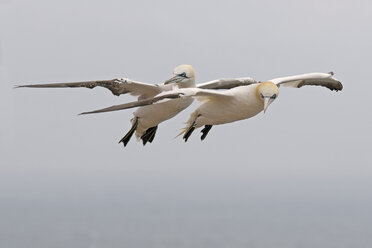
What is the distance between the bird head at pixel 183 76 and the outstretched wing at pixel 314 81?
3292 millimetres

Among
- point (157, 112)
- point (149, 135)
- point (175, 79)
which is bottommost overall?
point (149, 135)

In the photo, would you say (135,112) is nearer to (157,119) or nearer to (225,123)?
(157,119)

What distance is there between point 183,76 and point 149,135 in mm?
3504

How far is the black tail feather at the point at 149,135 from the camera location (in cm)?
2774

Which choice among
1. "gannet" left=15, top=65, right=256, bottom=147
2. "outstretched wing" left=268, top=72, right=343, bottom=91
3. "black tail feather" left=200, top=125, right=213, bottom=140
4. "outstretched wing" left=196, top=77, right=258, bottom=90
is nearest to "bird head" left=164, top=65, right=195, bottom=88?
"gannet" left=15, top=65, right=256, bottom=147

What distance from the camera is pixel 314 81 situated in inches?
1115

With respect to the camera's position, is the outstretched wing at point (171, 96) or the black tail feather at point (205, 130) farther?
the black tail feather at point (205, 130)

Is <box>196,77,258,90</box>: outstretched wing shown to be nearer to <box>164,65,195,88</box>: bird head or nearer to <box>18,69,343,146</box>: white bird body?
<box>18,69,343,146</box>: white bird body

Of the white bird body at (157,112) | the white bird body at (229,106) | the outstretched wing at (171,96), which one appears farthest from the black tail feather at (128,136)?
the outstretched wing at (171,96)

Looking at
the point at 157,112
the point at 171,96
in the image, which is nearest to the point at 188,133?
the point at 157,112

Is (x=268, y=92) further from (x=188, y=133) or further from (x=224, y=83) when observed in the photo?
(x=224, y=83)

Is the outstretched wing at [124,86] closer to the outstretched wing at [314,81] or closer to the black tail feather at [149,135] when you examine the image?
the black tail feather at [149,135]

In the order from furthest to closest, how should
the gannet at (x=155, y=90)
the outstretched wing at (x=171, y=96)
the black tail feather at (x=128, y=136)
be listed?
the black tail feather at (x=128, y=136), the gannet at (x=155, y=90), the outstretched wing at (x=171, y=96)

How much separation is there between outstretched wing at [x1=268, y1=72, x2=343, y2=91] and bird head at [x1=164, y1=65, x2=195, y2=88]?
3292 millimetres
